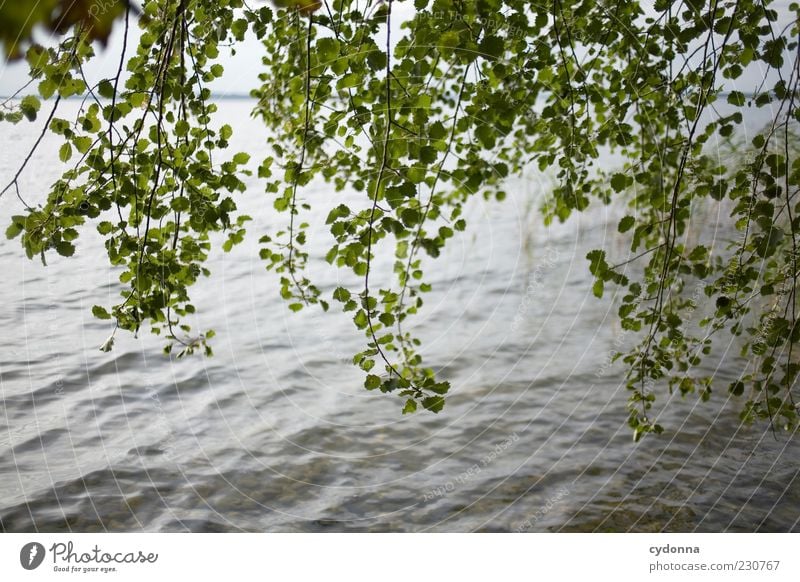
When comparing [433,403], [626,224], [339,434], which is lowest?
[339,434]

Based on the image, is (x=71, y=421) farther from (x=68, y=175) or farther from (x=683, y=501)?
(x=683, y=501)

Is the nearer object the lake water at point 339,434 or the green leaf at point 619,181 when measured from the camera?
the green leaf at point 619,181

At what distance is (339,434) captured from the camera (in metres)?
2.10

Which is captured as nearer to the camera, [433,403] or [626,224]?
[433,403]

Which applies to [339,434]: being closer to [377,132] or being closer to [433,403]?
[377,132]

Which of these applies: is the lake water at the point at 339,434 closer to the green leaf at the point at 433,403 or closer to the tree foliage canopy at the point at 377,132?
the tree foliage canopy at the point at 377,132

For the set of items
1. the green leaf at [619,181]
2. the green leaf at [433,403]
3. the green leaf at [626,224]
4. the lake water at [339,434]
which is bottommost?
the lake water at [339,434]

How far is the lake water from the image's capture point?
1747 mm

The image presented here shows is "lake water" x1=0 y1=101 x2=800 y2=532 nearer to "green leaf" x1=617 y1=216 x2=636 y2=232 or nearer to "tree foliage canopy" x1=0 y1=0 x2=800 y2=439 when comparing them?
"tree foliage canopy" x1=0 y1=0 x2=800 y2=439

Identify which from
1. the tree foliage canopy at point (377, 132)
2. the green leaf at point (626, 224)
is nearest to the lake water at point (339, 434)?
the tree foliage canopy at point (377, 132)

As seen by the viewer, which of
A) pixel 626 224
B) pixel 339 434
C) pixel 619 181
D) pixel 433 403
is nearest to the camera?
pixel 433 403

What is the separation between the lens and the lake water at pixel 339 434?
1747mm

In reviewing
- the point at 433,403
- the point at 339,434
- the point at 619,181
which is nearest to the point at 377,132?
the point at 619,181
